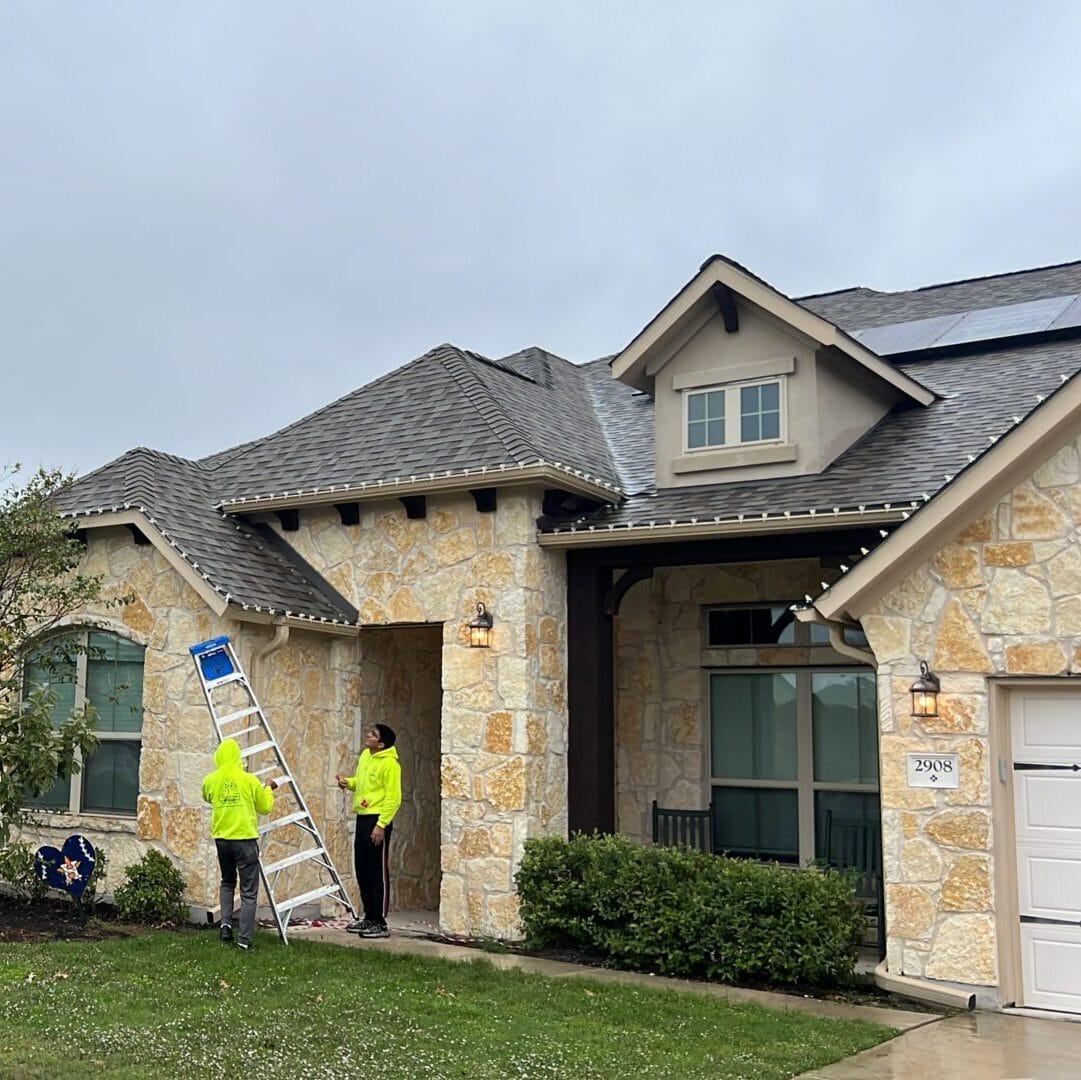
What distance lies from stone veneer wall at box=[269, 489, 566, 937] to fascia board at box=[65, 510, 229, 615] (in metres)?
1.69

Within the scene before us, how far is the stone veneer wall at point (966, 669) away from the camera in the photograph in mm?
8211

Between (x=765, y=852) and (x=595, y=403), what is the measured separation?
574 cm

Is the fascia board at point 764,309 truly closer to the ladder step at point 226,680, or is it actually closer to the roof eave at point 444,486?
the roof eave at point 444,486

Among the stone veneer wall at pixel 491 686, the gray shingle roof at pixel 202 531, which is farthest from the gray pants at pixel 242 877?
the gray shingle roof at pixel 202 531

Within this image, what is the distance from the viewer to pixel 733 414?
37.8ft

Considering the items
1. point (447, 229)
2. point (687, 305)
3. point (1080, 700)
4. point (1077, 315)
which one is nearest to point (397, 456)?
point (687, 305)

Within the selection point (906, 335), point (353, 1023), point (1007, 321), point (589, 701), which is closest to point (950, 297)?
point (906, 335)

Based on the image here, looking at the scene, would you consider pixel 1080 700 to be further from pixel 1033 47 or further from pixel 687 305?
pixel 1033 47

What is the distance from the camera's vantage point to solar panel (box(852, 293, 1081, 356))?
518 inches

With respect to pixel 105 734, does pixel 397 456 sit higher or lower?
higher

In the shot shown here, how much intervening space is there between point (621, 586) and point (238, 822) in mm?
3896

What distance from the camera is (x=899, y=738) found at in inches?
341

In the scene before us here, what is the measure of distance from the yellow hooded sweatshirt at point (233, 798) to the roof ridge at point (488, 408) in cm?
343

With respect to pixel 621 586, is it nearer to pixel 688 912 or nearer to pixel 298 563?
pixel 688 912
